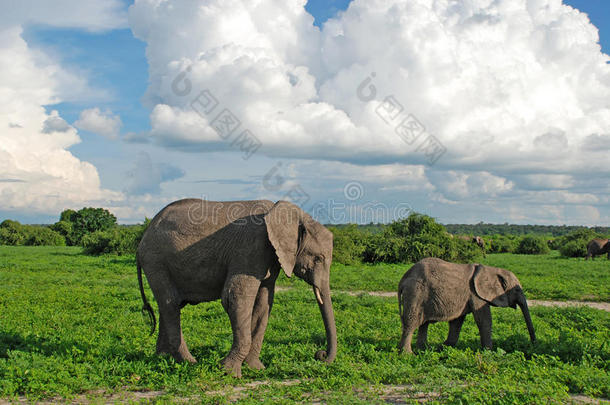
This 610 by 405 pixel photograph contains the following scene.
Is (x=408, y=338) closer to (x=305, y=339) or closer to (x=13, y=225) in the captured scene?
(x=305, y=339)

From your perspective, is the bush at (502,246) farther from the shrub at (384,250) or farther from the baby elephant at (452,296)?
the baby elephant at (452,296)

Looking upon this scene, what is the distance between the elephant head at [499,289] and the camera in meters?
8.74

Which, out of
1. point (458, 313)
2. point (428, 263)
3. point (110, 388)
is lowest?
point (110, 388)

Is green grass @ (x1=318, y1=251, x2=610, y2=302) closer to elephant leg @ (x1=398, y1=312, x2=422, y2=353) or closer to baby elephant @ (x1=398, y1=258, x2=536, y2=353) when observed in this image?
baby elephant @ (x1=398, y1=258, x2=536, y2=353)

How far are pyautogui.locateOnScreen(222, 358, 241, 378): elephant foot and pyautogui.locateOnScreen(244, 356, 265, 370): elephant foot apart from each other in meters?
0.47

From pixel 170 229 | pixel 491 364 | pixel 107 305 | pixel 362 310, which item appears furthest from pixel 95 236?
pixel 491 364

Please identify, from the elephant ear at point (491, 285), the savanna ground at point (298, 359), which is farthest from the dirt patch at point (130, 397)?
the elephant ear at point (491, 285)

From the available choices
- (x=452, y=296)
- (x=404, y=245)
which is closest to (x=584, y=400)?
(x=452, y=296)

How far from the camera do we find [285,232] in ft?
22.2

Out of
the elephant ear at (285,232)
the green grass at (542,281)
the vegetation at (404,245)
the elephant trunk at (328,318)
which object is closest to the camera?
the elephant ear at (285,232)

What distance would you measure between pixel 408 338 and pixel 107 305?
8.18 meters

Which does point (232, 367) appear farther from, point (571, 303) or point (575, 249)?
point (575, 249)

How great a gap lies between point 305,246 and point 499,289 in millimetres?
4109

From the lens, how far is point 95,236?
33719 mm
